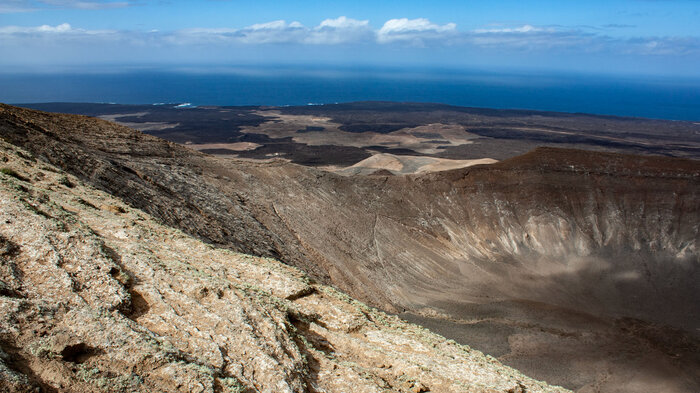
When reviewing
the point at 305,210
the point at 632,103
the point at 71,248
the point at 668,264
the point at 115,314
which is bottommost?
the point at 668,264

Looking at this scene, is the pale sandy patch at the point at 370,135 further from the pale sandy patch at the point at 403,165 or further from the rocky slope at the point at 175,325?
the rocky slope at the point at 175,325

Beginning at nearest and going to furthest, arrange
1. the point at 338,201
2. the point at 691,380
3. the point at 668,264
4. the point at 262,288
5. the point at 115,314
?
the point at 115,314 → the point at 262,288 → the point at 691,380 → the point at 668,264 → the point at 338,201

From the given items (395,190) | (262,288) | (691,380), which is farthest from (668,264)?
(262,288)

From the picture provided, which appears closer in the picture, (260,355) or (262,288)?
(260,355)

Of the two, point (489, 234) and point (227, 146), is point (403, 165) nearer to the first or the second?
point (489, 234)

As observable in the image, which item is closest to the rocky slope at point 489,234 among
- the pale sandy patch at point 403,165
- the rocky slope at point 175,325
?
the rocky slope at point 175,325

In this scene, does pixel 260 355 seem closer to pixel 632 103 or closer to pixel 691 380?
pixel 691 380
